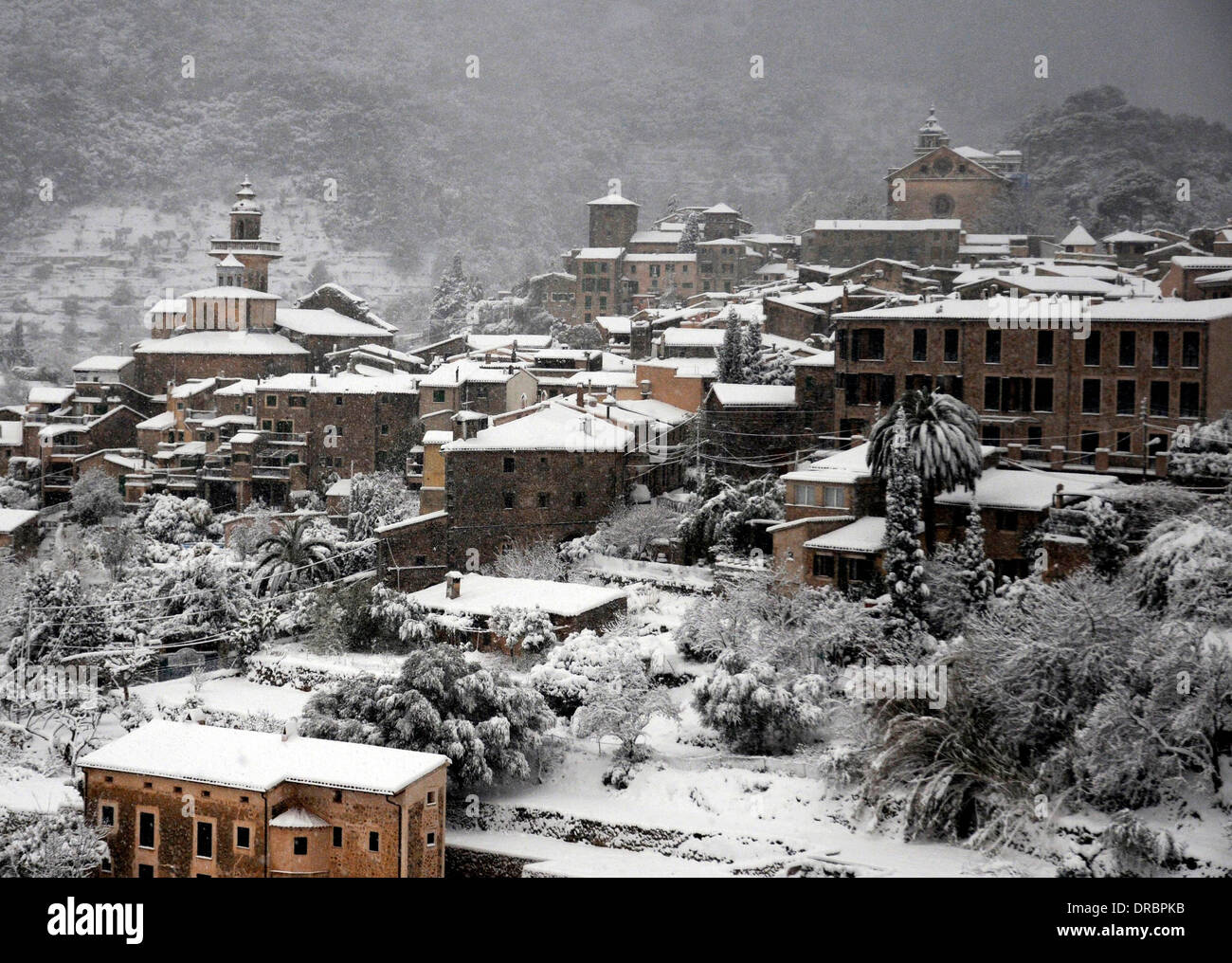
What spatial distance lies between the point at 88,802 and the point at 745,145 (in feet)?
106

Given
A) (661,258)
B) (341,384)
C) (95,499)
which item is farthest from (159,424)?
(661,258)

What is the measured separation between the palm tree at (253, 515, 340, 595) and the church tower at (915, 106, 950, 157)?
71.8 ft

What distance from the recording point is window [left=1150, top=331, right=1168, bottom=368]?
18812 millimetres

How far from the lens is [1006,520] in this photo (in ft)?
57.9

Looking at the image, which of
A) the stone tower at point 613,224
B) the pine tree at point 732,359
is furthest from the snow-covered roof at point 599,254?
the pine tree at point 732,359

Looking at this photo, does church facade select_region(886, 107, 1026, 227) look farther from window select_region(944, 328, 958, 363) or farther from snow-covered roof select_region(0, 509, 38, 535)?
snow-covered roof select_region(0, 509, 38, 535)

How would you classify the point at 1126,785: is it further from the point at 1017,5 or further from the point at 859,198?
the point at 859,198

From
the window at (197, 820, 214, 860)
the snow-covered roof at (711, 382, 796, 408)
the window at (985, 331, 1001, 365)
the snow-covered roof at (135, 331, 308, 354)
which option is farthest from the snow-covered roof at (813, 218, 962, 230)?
the window at (197, 820, 214, 860)

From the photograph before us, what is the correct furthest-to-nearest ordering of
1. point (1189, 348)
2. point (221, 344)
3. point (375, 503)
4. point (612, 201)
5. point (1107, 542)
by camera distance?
point (612, 201)
point (221, 344)
point (375, 503)
point (1189, 348)
point (1107, 542)

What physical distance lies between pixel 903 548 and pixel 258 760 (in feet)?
24.7

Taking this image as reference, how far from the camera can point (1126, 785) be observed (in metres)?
13.2

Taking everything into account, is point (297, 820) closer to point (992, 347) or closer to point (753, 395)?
point (753, 395)

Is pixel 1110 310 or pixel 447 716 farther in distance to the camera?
pixel 1110 310
